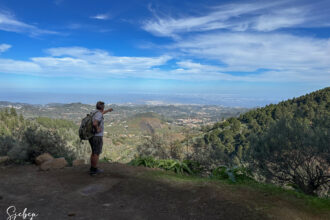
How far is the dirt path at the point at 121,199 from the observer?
12.4 feet

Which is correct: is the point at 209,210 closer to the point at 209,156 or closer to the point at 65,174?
the point at 65,174

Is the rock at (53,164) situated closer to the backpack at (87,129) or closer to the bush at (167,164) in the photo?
the backpack at (87,129)

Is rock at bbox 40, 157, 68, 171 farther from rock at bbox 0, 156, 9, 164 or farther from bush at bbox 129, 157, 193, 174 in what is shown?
bush at bbox 129, 157, 193, 174

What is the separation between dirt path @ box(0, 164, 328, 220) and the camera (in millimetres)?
3789

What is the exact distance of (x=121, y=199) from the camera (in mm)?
4582

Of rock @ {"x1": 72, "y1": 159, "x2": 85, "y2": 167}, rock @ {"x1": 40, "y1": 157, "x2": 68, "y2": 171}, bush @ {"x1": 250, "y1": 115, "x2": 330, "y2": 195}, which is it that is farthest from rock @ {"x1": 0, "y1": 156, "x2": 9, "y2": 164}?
bush @ {"x1": 250, "y1": 115, "x2": 330, "y2": 195}

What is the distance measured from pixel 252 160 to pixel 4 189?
802cm

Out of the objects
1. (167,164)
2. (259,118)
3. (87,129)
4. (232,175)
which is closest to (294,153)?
(232,175)

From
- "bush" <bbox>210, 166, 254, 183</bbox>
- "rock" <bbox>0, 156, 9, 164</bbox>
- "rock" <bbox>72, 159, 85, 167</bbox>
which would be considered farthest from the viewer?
"rock" <bbox>0, 156, 9, 164</bbox>

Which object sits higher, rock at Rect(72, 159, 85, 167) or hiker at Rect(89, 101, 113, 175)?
hiker at Rect(89, 101, 113, 175)
